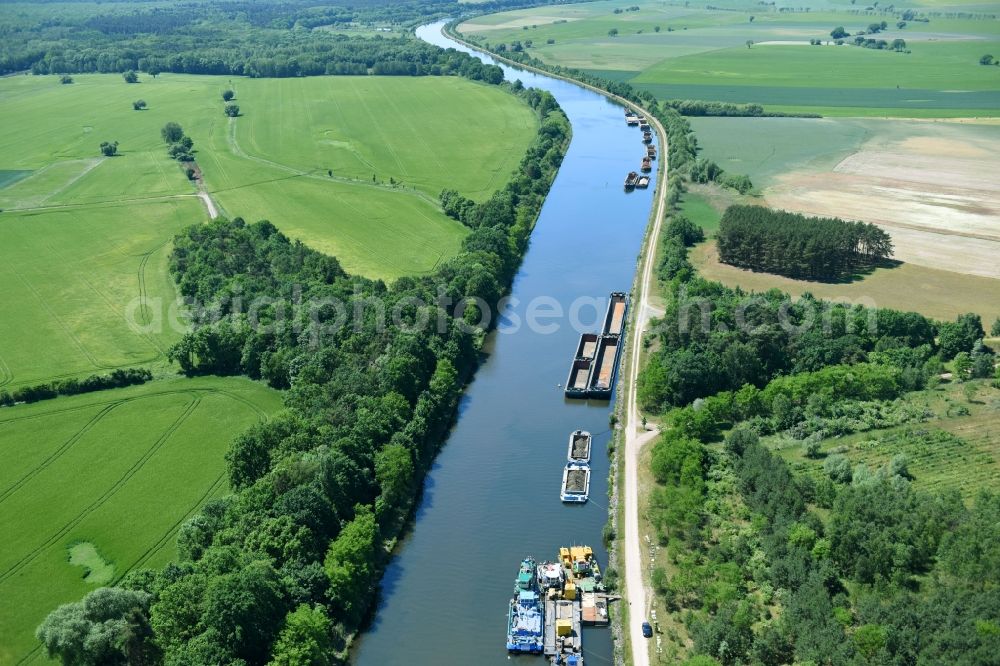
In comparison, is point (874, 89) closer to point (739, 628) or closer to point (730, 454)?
point (730, 454)

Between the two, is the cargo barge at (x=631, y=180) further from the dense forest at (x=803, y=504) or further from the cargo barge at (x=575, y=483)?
the cargo barge at (x=575, y=483)

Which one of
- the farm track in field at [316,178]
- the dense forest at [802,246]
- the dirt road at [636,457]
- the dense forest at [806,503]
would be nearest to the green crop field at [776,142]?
the dense forest at [802,246]

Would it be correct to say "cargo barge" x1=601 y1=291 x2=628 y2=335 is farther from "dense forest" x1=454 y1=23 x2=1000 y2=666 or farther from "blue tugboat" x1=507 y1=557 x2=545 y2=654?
"blue tugboat" x1=507 y1=557 x2=545 y2=654

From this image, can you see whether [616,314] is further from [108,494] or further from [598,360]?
[108,494]

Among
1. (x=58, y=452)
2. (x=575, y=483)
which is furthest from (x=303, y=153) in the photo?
(x=575, y=483)

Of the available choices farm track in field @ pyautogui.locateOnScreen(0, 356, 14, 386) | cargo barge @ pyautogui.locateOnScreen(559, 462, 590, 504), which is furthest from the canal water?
farm track in field @ pyautogui.locateOnScreen(0, 356, 14, 386)

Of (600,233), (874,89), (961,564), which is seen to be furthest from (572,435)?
(874,89)
